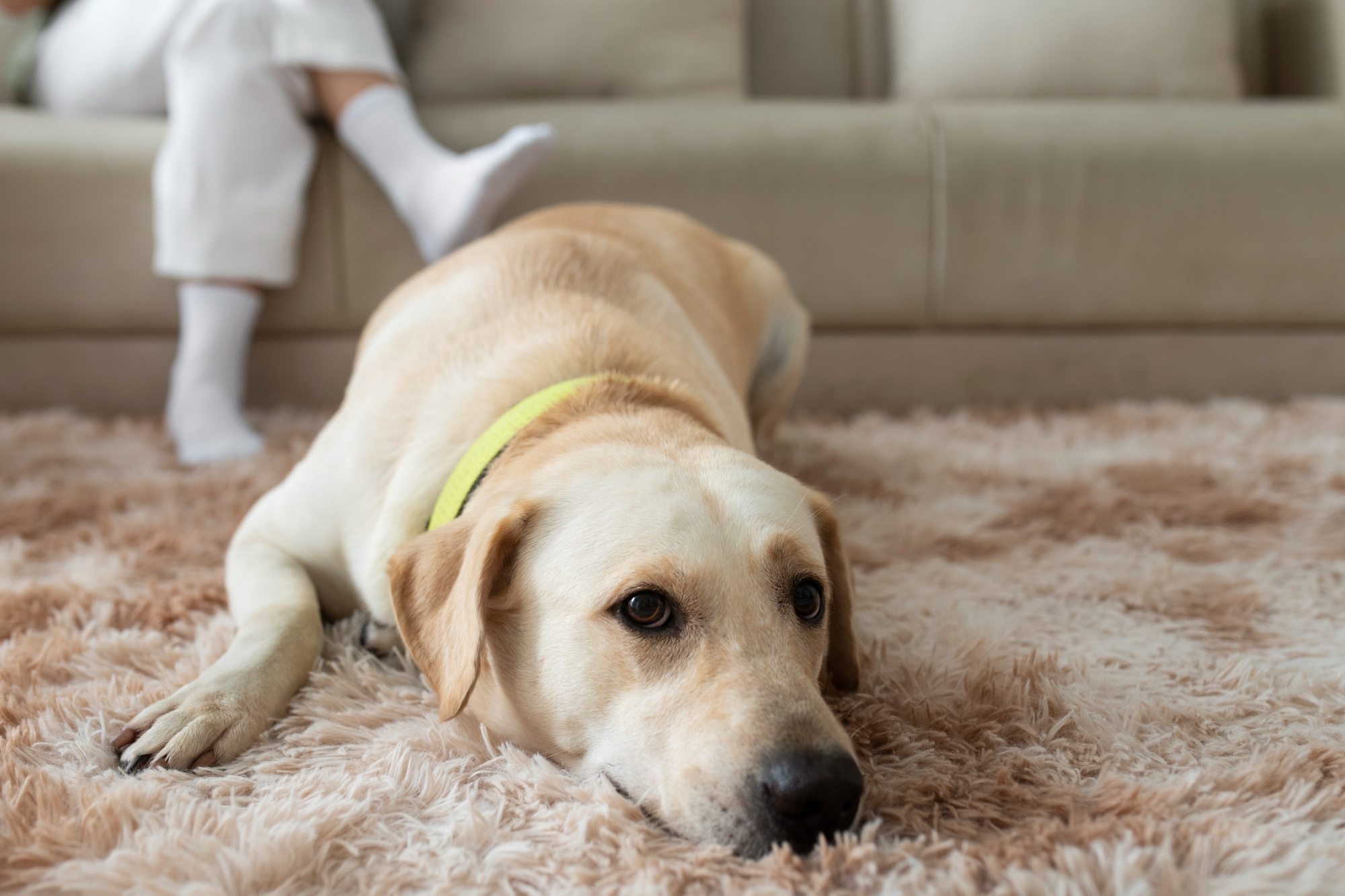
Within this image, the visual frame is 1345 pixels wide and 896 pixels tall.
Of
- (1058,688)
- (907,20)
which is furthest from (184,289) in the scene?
(907,20)

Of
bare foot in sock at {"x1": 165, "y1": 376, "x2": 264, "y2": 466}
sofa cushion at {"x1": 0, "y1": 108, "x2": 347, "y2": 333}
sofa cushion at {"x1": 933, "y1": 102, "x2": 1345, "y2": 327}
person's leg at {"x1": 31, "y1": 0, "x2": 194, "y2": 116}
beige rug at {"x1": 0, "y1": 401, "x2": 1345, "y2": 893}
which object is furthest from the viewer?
sofa cushion at {"x1": 933, "y1": 102, "x2": 1345, "y2": 327}

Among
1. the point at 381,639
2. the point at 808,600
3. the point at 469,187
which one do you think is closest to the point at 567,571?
the point at 808,600

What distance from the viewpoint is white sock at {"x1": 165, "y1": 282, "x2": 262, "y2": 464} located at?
226 cm

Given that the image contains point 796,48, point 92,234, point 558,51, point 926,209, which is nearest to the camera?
point 92,234

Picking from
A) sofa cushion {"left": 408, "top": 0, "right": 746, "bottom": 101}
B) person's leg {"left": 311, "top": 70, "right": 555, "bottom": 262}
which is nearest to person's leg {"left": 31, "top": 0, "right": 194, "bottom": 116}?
person's leg {"left": 311, "top": 70, "right": 555, "bottom": 262}

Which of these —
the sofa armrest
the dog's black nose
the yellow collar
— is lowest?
the dog's black nose

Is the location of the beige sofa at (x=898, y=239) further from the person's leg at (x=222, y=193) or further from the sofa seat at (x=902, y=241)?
the person's leg at (x=222, y=193)

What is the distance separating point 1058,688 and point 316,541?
97cm

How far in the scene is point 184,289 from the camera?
7.76 ft

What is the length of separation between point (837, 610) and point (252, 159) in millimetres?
1871

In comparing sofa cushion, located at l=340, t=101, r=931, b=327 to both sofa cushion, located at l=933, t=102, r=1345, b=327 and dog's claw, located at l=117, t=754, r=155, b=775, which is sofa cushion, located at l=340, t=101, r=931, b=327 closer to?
sofa cushion, located at l=933, t=102, r=1345, b=327

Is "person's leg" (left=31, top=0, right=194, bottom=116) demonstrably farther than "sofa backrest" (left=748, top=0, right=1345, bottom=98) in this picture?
No

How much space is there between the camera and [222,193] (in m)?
2.29

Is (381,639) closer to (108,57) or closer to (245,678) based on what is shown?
(245,678)
